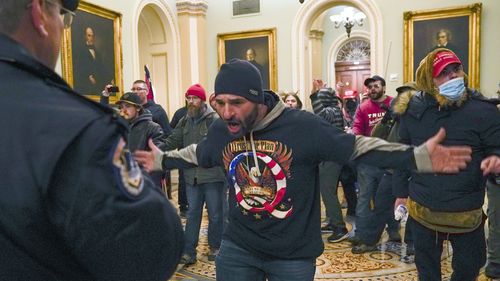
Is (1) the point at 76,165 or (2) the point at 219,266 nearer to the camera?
(1) the point at 76,165

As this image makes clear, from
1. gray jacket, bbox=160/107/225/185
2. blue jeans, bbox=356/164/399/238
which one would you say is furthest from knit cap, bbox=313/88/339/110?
gray jacket, bbox=160/107/225/185

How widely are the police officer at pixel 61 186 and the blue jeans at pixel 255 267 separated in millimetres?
1418

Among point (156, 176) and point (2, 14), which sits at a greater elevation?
point (2, 14)

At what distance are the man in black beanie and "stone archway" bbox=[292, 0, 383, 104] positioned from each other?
8456 millimetres

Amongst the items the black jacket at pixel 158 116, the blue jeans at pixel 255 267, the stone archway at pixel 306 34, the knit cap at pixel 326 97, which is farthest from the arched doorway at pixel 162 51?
the blue jeans at pixel 255 267

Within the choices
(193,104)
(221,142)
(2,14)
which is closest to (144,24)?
(193,104)

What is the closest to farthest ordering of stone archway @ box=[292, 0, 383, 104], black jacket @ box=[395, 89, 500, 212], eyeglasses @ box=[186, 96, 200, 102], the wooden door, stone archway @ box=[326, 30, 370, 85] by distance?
A: black jacket @ box=[395, 89, 500, 212] < eyeglasses @ box=[186, 96, 200, 102] < stone archway @ box=[292, 0, 383, 104] < stone archway @ box=[326, 30, 370, 85] < the wooden door

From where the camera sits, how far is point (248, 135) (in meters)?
2.38

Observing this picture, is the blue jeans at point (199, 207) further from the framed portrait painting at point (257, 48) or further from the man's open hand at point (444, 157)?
the framed portrait painting at point (257, 48)

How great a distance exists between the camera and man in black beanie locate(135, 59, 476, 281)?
2232 mm

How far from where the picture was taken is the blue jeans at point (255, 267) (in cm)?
223

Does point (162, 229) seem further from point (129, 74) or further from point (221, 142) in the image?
point (129, 74)

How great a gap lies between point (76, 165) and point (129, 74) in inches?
355

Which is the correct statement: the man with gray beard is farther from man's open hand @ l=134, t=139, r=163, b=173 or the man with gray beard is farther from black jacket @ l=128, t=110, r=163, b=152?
man's open hand @ l=134, t=139, r=163, b=173
